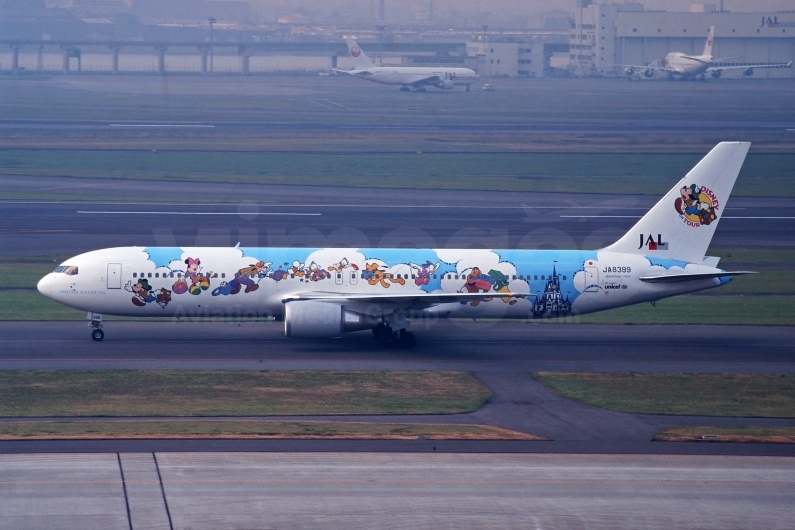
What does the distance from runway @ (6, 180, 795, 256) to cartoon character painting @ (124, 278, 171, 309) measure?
19205 mm

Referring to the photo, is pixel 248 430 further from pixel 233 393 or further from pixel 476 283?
pixel 476 283

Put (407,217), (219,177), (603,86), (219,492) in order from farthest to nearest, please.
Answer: (603,86), (219,177), (407,217), (219,492)

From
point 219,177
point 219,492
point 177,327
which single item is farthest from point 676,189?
point 219,177

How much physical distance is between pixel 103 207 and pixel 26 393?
44.7 meters

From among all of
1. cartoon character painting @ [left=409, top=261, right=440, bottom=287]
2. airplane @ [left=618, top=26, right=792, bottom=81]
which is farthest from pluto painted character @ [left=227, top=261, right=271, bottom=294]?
airplane @ [left=618, top=26, right=792, bottom=81]

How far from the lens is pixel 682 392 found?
3531cm

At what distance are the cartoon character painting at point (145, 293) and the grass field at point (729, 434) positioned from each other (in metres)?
21.6

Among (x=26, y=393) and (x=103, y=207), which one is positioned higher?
(x=103, y=207)

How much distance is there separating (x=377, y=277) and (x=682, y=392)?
13.7m

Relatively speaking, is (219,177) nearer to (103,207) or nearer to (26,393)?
(103,207)

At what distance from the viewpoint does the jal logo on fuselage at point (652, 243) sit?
144 feet

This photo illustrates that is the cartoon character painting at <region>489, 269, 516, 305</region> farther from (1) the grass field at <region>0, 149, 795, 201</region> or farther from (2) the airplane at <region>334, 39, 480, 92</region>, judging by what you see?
(2) the airplane at <region>334, 39, 480, 92</region>

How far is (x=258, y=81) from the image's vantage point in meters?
195

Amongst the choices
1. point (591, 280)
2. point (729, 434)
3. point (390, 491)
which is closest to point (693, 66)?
point (591, 280)
